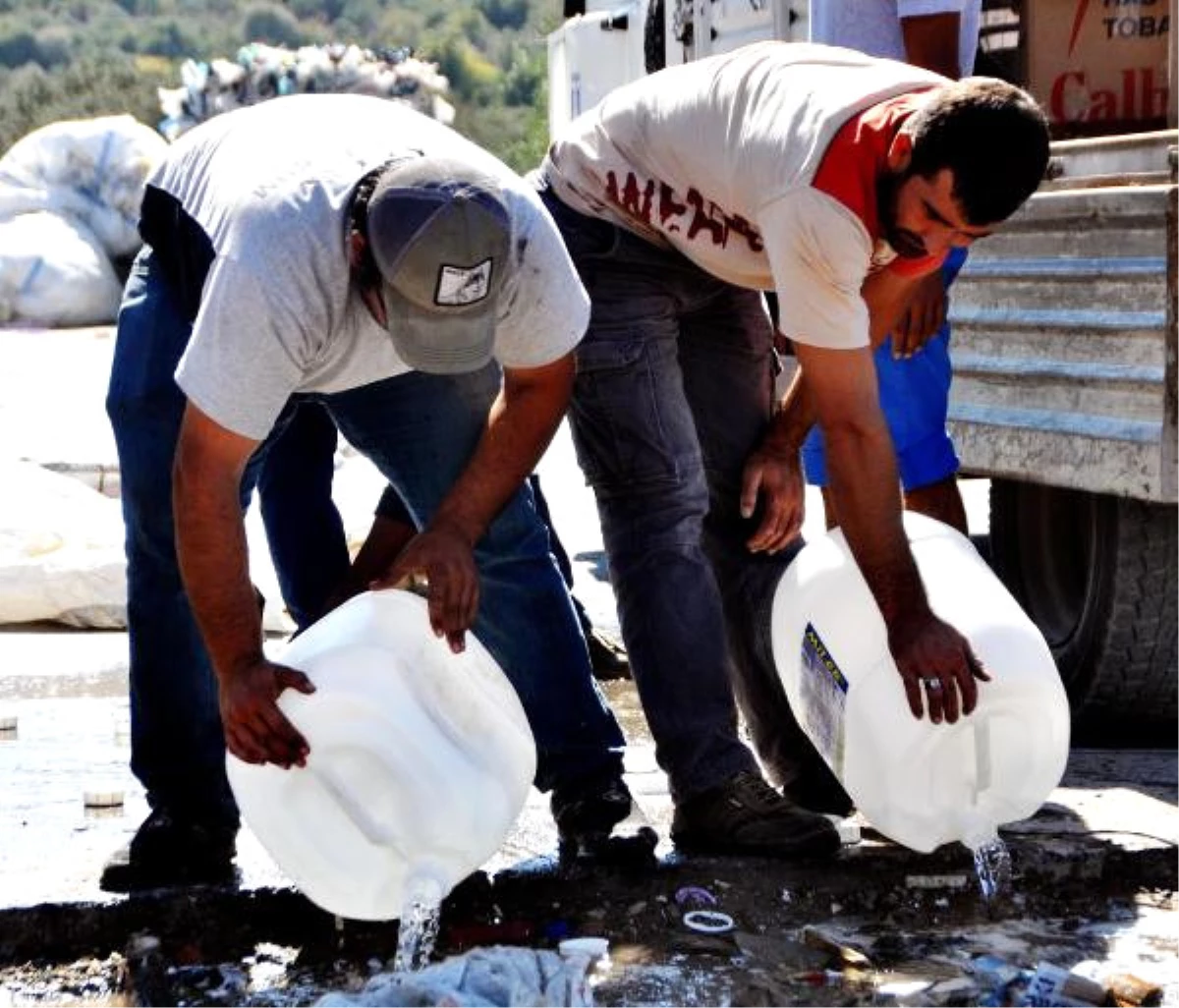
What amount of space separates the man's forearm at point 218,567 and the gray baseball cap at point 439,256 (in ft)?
1.10

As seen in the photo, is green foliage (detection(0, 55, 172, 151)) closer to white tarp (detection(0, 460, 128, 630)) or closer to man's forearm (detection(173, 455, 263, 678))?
white tarp (detection(0, 460, 128, 630))

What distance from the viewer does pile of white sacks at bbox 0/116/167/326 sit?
15164mm

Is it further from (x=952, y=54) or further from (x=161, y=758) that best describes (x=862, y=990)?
(x=952, y=54)

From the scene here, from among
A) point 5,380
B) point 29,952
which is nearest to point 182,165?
point 29,952

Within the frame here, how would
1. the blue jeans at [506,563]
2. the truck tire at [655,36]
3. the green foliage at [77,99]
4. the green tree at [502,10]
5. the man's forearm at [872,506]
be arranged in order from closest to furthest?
1. the man's forearm at [872,506]
2. the blue jeans at [506,563]
3. the truck tire at [655,36]
4. the green foliage at [77,99]
5. the green tree at [502,10]

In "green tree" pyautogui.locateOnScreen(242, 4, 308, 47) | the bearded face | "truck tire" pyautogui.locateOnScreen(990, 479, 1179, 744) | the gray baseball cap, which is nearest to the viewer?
the gray baseball cap

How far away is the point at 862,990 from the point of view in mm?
3283

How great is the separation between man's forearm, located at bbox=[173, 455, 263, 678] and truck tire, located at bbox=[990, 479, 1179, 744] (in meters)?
2.16

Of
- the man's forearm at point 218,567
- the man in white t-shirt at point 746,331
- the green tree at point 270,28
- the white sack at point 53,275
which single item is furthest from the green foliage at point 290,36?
the man's forearm at point 218,567

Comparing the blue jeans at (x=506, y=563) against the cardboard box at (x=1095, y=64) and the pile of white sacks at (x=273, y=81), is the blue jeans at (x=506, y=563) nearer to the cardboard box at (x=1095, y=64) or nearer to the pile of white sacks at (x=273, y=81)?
the cardboard box at (x=1095, y=64)

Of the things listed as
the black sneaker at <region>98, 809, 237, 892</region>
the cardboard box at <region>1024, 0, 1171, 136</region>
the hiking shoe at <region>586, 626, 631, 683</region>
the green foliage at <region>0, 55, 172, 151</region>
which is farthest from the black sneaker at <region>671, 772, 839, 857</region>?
the green foliage at <region>0, 55, 172, 151</region>

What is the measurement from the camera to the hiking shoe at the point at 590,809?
146 inches

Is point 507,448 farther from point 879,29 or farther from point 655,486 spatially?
point 879,29

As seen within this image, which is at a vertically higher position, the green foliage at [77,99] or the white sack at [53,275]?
the green foliage at [77,99]
